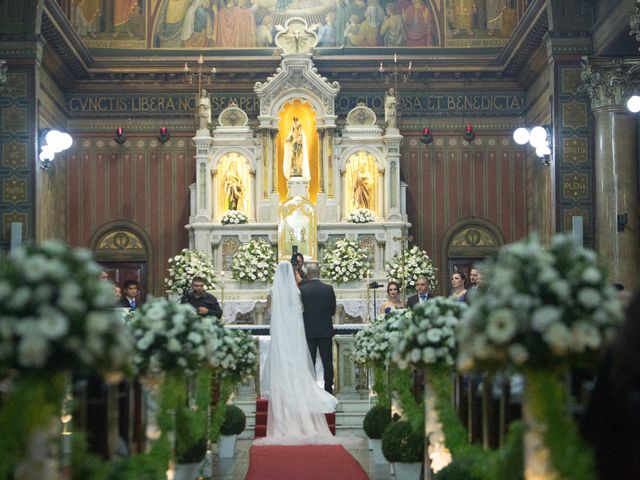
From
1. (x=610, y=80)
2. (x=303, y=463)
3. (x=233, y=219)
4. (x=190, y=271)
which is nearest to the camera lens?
(x=303, y=463)

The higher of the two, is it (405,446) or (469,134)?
(469,134)

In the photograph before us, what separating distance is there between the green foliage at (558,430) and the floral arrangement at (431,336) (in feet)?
9.53

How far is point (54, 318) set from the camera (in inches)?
199

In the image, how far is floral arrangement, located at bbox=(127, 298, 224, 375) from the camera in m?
8.22

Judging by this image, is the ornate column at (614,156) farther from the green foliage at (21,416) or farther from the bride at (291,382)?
the green foliage at (21,416)

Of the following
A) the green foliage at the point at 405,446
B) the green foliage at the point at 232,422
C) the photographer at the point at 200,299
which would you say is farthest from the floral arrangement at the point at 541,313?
the photographer at the point at 200,299

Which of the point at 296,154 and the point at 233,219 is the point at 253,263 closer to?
the point at 233,219

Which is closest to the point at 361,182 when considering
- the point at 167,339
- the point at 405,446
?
the point at 405,446

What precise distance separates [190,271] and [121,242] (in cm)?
388

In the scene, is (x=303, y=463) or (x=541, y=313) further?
(x=303, y=463)

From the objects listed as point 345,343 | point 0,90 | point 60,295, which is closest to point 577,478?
point 60,295

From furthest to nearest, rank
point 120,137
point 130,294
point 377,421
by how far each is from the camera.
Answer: point 120,137 < point 130,294 < point 377,421

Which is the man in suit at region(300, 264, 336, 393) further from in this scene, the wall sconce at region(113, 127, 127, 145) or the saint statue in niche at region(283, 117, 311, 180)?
the wall sconce at region(113, 127, 127, 145)

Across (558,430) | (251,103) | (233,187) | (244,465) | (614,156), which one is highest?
(251,103)
